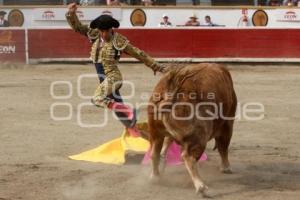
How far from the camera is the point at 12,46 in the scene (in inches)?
590

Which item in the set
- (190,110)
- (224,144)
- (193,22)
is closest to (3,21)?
(193,22)

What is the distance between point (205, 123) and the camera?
483 cm

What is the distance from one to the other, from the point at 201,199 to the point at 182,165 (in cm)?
118

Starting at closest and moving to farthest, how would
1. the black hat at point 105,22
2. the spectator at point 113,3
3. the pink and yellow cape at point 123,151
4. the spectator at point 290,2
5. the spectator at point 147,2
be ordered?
1. the black hat at point 105,22
2. the pink and yellow cape at point 123,151
3. the spectator at point 290,2
4. the spectator at point 113,3
5. the spectator at point 147,2

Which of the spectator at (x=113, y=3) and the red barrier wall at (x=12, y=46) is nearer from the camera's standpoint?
the red barrier wall at (x=12, y=46)

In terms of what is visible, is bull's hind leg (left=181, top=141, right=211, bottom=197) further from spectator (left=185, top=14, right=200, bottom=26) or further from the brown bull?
spectator (left=185, top=14, right=200, bottom=26)

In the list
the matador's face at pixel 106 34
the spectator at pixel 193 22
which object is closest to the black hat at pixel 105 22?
the matador's face at pixel 106 34

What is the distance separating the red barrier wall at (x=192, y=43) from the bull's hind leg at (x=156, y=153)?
32.0ft

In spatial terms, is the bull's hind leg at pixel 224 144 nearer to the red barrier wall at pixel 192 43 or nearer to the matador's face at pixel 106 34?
the matador's face at pixel 106 34

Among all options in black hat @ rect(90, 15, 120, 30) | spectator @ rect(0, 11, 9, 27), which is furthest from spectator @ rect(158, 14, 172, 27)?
black hat @ rect(90, 15, 120, 30)

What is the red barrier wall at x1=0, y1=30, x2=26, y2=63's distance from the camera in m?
15.0

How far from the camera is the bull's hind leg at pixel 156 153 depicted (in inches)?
203

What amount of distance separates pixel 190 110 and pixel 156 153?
65cm

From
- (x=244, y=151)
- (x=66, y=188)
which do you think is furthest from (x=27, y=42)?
(x=66, y=188)
